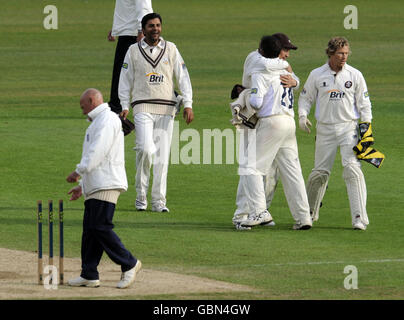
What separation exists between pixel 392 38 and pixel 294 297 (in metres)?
34.8

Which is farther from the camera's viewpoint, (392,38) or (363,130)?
(392,38)

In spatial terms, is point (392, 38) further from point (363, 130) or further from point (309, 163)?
point (363, 130)

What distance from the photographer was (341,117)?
1444 centimetres

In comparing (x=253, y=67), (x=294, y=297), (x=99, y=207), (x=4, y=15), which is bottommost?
(x=294, y=297)

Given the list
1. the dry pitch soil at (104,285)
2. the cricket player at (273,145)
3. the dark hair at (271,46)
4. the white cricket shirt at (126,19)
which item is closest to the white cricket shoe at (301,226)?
the cricket player at (273,145)

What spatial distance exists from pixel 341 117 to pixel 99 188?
14.2 feet

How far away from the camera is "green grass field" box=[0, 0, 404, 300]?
12.1 metres

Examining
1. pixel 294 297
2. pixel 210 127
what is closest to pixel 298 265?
pixel 294 297

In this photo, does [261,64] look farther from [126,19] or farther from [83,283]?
[126,19]

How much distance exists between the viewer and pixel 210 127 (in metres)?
23.5

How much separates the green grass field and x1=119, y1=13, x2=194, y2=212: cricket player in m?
0.57

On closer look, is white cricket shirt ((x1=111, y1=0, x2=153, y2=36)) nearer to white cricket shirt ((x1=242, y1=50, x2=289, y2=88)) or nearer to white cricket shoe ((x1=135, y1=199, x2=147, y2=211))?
white cricket shoe ((x1=135, y1=199, x2=147, y2=211))

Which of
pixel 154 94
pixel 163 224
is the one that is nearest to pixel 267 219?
pixel 163 224

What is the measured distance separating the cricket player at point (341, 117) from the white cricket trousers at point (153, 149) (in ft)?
6.38
